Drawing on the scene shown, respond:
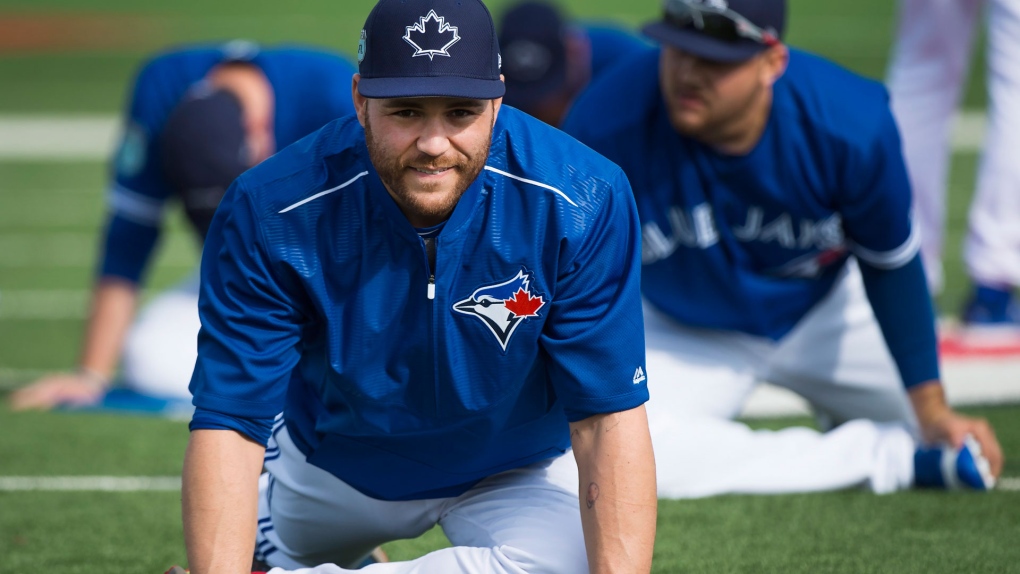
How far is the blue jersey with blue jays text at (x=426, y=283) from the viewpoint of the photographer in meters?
2.55

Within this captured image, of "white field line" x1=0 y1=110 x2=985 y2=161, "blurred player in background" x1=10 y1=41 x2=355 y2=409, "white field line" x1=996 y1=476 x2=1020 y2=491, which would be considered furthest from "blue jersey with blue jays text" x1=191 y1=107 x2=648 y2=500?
"white field line" x1=0 y1=110 x2=985 y2=161

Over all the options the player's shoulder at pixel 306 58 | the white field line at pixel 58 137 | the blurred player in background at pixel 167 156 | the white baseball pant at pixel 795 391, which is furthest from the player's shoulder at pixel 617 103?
the white field line at pixel 58 137

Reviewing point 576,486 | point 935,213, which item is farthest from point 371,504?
point 935,213

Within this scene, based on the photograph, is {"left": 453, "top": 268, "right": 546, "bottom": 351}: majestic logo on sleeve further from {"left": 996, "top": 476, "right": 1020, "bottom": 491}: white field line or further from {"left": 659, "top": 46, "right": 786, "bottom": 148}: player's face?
{"left": 996, "top": 476, "right": 1020, "bottom": 491}: white field line

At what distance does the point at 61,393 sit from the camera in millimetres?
5137

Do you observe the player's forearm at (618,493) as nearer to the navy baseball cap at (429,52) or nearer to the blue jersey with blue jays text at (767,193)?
the navy baseball cap at (429,52)

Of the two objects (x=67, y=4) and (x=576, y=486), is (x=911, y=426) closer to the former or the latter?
(x=576, y=486)

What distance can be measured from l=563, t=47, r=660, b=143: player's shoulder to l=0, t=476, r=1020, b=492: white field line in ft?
5.52

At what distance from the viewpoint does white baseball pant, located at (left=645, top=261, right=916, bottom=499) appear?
12.7ft

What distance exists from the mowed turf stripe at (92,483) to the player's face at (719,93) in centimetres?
194

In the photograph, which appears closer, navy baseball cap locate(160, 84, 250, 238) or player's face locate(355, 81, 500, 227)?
player's face locate(355, 81, 500, 227)

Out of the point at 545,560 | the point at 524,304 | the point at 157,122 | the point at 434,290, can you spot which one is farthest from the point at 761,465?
the point at 157,122

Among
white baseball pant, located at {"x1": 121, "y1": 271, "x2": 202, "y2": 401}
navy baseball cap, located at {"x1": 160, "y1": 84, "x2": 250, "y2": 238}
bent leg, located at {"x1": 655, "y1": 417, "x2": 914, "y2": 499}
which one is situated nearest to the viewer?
bent leg, located at {"x1": 655, "y1": 417, "x2": 914, "y2": 499}

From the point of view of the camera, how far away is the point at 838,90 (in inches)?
152
